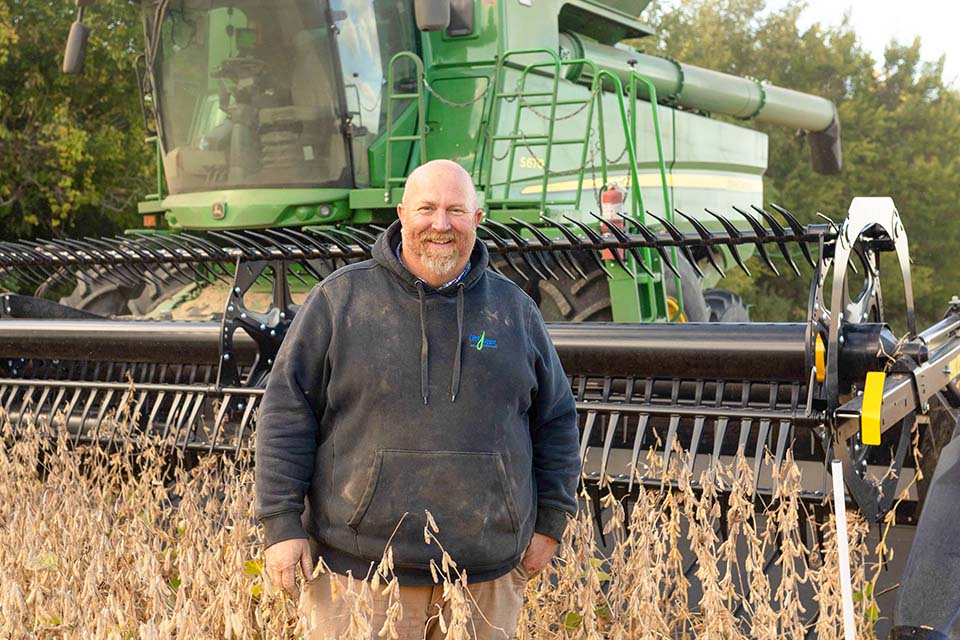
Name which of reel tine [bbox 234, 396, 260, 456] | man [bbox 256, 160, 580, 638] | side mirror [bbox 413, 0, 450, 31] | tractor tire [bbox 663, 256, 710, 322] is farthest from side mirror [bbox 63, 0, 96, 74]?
man [bbox 256, 160, 580, 638]

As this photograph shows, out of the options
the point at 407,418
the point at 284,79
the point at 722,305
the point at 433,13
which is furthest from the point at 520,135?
the point at 407,418

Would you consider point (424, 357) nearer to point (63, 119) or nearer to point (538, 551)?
point (538, 551)

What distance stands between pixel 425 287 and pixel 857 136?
2700cm

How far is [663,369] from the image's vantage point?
3.39m

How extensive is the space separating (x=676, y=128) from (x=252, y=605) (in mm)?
5691

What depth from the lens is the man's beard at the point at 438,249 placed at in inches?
81.0

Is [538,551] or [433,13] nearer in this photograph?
[538,551]

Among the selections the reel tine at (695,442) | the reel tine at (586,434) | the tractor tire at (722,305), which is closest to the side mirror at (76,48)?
the reel tine at (586,434)

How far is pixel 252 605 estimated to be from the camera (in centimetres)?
287

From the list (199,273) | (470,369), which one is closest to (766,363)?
(470,369)

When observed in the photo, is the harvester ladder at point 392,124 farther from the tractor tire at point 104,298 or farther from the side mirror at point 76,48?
the tractor tire at point 104,298

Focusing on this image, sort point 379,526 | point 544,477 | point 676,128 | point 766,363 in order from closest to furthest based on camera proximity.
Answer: point 379,526
point 544,477
point 766,363
point 676,128

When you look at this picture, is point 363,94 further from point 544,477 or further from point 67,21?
point 67,21

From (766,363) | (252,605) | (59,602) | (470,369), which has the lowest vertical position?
(252,605)
